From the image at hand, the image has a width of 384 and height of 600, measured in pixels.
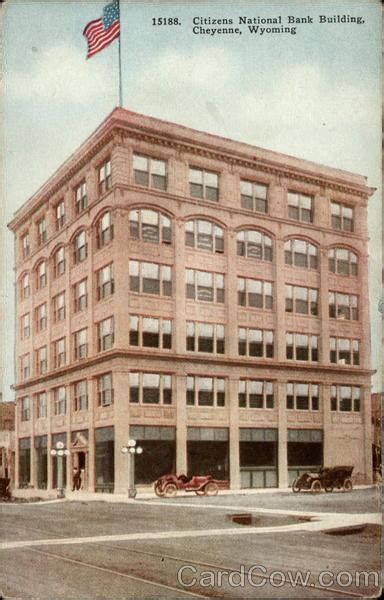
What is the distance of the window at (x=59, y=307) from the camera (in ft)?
49.9

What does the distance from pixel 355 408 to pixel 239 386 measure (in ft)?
6.86

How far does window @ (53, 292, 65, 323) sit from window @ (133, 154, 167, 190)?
2.72 meters

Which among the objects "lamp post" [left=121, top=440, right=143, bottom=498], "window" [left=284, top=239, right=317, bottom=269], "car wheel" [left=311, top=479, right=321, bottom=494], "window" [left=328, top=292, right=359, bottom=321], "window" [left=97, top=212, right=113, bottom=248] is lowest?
"car wheel" [left=311, top=479, right=321, bottom=494]

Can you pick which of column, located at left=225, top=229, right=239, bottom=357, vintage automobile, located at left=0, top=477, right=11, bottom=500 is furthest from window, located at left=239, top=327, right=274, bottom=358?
vintage automobile, located at left=0, top=477, right=11, bottom=500

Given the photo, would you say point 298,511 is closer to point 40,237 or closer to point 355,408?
point 355,408

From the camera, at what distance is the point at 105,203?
46.3 feet

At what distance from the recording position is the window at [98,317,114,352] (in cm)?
1454

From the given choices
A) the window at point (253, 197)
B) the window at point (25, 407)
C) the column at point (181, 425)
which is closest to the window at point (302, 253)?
the window at point (253, 197)

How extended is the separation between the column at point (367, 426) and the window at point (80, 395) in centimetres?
486

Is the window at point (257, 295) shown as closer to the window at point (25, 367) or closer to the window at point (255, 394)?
the window at point (255, 394)

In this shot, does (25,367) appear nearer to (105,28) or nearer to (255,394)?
(255,394)

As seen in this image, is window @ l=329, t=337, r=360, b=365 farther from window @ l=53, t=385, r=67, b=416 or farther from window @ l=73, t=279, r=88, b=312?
window @ l=53, t=385, r=67, b=416

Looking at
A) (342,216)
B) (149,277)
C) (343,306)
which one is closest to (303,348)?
(343,306)

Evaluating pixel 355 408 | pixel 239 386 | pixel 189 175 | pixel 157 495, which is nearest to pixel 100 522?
pixel 157 495
